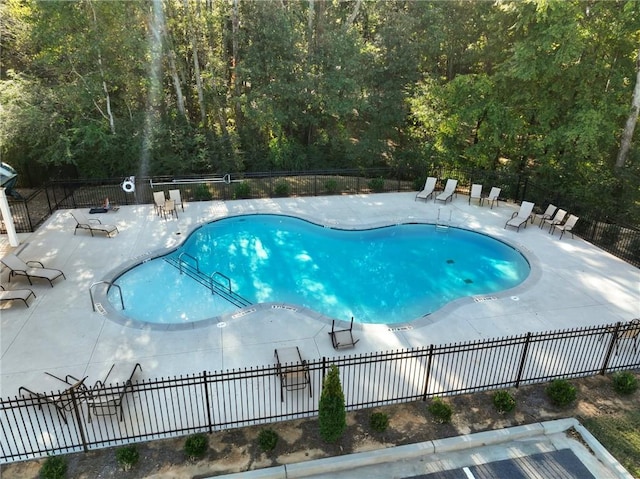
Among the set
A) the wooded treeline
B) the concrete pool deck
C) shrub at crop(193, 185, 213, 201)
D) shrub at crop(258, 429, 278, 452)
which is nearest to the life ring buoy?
the concrete pool deck

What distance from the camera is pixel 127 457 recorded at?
6.15 meters

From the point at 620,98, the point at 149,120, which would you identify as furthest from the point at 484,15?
the point at 149,120

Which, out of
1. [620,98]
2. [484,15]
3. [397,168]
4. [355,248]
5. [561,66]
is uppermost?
[484,15]

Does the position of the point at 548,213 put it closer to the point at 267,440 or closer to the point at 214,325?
the point at 214,325

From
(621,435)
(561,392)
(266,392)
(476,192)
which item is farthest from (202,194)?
(621,435)

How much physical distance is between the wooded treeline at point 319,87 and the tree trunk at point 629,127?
0.06 m

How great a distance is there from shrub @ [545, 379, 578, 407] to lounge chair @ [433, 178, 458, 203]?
1125 cm

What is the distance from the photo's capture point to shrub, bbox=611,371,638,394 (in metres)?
7.67

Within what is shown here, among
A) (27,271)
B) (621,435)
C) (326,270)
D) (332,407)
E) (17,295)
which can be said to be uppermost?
(332,407)

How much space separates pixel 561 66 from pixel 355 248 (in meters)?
11.4

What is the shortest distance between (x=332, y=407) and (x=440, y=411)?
6.69ft

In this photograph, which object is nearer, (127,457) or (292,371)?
(127,457)

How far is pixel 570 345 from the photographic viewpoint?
8.91 m

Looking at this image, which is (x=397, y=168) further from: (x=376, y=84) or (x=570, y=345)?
(x=570, y=345)
